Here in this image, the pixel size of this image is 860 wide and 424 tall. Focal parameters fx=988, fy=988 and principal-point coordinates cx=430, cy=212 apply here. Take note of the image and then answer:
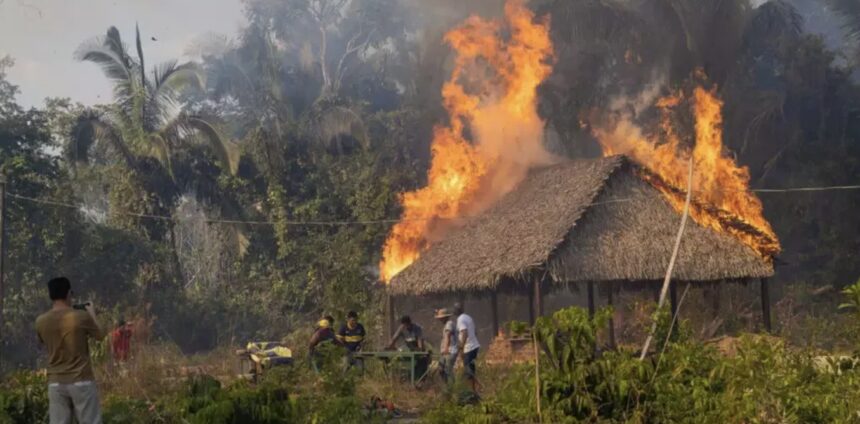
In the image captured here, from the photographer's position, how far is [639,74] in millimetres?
36906

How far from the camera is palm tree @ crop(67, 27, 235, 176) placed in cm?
3209

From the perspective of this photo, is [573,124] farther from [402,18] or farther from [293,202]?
[402,18]

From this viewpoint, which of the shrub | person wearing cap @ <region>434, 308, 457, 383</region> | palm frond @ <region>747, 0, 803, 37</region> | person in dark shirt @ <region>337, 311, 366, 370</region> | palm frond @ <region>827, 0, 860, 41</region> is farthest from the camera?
palm frond @ <region>747, 0, 803, 37</region>

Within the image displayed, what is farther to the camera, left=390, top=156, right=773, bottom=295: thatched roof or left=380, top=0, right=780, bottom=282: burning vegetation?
left=380, top=0, right=780, bottom=282: burning vegetation

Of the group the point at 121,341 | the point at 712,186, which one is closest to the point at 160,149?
the point at 121,341

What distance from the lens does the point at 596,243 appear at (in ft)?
73.7

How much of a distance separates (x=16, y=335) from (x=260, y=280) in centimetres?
964

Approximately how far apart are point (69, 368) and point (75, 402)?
0.96 feet

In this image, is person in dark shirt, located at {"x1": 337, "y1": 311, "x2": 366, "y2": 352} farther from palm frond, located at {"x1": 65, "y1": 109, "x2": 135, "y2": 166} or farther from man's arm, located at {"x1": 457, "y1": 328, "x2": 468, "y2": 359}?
palm frond, located at {"x1": 65, "y1": 109, "x2": 135, "y2": 166}

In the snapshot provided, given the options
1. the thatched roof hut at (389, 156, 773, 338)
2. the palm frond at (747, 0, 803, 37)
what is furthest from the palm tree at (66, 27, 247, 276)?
the palm frond at (747, 0, 803, 37)

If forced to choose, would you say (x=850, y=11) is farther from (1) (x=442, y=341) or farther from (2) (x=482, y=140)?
(1) (x=442, y=341)

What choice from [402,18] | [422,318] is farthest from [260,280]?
[402,18]

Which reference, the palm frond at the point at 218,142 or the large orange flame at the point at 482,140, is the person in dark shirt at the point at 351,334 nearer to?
the large orange flame at the point at 482,140

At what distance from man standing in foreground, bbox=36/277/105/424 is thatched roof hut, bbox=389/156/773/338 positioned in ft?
45.2
